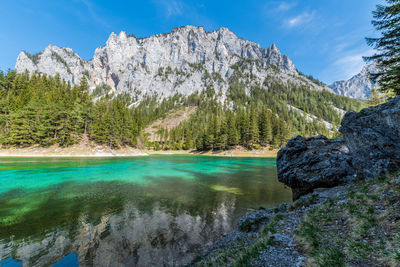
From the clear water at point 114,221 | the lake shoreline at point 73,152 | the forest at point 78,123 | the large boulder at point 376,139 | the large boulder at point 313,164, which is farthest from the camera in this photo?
the forest at point 78,123

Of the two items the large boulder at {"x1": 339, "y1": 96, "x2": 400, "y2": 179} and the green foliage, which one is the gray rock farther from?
the green foliage

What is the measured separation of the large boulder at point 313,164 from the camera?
12258 mm

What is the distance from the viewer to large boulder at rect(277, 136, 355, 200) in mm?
12258

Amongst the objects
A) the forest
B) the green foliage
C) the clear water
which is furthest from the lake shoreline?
the green foliage

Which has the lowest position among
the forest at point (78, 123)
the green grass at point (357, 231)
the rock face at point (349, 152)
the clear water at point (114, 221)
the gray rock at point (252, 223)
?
the clear water at point (114, 221)

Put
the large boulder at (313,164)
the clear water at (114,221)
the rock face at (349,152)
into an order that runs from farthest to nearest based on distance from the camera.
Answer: the large boulder at (313,164), the rock face at (349,152), the clear water at (114,221)

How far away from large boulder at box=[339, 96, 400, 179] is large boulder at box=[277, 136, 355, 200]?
6.61 ft

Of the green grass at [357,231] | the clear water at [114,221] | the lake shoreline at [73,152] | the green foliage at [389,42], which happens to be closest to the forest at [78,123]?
the lake shoreline at [73,152]

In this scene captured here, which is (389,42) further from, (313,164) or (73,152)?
(73,152)

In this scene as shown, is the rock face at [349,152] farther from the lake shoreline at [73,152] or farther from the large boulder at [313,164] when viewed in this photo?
the lake shoreline at [73,152]

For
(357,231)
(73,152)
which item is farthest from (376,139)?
(73,152)

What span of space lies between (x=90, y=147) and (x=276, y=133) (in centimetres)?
8769

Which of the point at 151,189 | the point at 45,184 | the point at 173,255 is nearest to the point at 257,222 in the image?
the point at 173,255

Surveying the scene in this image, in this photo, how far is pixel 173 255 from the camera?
800 centimetres
